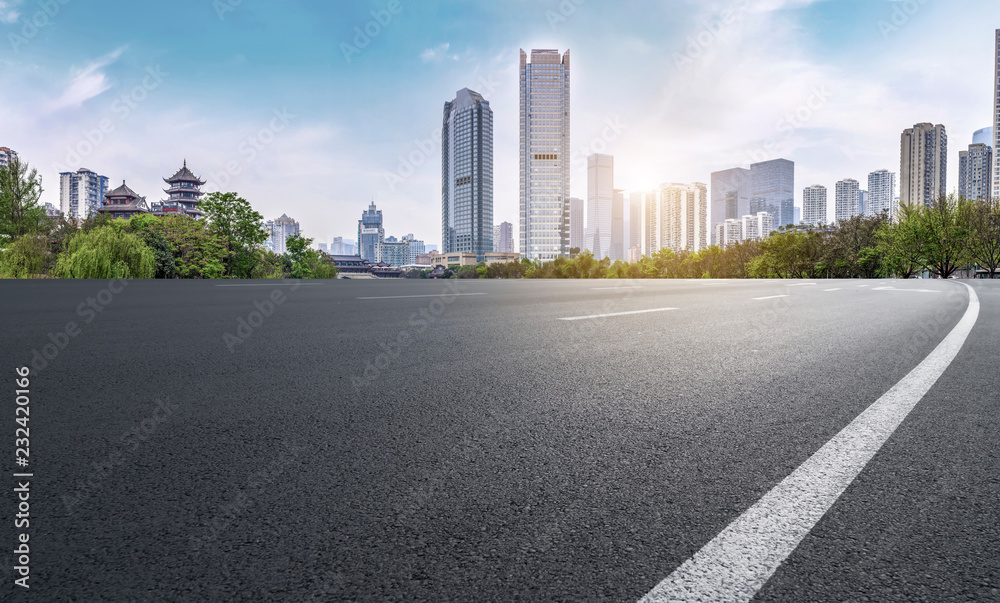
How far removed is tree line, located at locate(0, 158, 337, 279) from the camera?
20.0 meters

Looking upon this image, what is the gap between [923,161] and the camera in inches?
5217

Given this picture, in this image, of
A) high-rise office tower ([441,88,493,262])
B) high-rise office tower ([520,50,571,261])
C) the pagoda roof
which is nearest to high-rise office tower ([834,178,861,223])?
high-rise office tower ([520,50,571,261])

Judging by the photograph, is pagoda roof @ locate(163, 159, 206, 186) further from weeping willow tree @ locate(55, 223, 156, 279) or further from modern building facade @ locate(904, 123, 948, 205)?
modern building facade @ locate(904, 123, 948, 205)

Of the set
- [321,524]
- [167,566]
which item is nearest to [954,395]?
[321,524]

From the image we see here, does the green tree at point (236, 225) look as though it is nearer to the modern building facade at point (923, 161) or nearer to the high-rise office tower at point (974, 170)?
the modern building facade at point (923, 161)

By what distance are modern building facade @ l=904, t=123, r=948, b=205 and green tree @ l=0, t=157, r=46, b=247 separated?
16708 cm

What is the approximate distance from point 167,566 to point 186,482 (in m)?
0.43

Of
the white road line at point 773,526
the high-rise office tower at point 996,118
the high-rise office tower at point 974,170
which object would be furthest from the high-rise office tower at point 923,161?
the white road line at point 773,526

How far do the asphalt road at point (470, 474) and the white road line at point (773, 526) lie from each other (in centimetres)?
3

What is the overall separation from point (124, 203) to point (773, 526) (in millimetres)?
104199

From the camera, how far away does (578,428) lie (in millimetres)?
1824

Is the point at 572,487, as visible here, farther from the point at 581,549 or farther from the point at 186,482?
the point at 186,482

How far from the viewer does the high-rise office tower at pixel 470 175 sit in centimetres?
16562

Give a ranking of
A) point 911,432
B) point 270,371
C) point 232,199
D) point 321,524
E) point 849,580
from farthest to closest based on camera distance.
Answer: point 232,199 < point 270,371 < point 911,432 < point 321,524 < point 849,580
